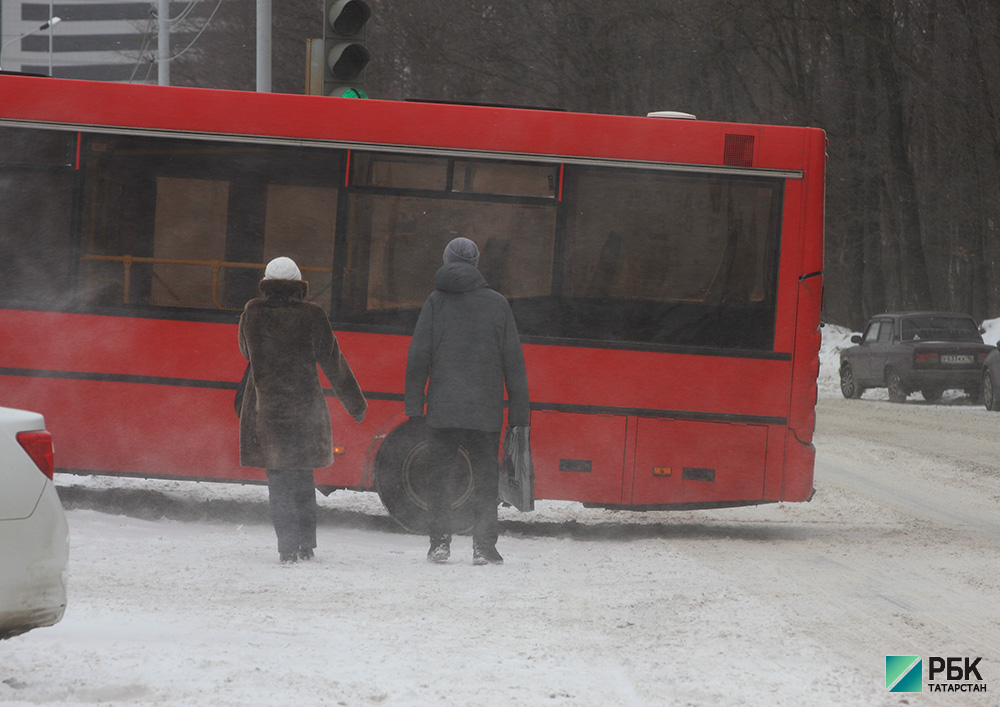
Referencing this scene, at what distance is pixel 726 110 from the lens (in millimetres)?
34438

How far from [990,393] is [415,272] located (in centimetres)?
1580

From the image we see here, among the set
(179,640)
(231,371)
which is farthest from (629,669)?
(231,371)

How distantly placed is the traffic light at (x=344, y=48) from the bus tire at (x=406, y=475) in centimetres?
283

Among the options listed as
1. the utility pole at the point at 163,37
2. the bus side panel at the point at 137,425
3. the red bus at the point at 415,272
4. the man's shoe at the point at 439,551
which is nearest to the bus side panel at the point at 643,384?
the red bus at the point at 415,272

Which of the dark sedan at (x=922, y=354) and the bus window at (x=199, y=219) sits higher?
the bus window at (x=199, y=219)

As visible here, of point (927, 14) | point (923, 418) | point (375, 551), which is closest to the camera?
point (375, 551)

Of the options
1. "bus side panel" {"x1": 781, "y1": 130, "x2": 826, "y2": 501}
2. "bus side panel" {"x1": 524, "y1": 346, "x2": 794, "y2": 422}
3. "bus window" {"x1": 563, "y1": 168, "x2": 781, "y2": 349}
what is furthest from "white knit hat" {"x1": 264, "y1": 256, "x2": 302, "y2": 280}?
"bus side panel" {"x1": 781, "y1": 130, "x2": 826, "y2": 501}

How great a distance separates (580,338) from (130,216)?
3.27m

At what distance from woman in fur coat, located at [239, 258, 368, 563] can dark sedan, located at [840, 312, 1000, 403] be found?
18.1 meters

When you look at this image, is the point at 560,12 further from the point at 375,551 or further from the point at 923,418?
the point at 375,551

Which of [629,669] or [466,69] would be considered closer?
[629,669]

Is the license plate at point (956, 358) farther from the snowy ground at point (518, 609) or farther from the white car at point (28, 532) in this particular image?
the white car at point (28, 532)

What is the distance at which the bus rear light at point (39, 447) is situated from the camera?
4.51 metres

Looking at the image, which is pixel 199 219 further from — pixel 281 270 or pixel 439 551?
pixel 439 551
